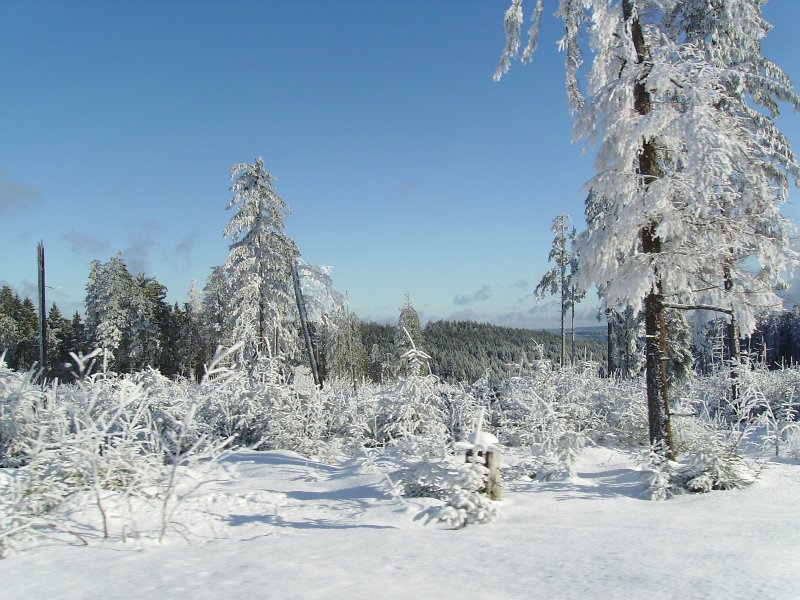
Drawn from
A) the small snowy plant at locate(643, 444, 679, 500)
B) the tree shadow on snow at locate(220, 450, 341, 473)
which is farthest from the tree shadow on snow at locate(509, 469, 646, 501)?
the tree shadow on snow at locate(220, 450, 341, 473)

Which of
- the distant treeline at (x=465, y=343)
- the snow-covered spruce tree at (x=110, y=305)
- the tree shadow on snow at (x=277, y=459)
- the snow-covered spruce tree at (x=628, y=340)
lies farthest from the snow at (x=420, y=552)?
the distant treeline at (x=465, y=343)

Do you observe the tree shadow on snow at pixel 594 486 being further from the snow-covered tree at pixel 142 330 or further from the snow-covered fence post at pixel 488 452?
the snow-covered tree at pixel 142 330

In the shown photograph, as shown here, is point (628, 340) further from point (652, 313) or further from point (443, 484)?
point (443, 484)

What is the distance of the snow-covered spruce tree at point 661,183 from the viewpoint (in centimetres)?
739

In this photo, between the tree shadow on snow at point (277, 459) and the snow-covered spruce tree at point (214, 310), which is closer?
the tree shadow on snow at point (277, 459)

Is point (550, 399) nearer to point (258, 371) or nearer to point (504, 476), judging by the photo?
point (504, 476)

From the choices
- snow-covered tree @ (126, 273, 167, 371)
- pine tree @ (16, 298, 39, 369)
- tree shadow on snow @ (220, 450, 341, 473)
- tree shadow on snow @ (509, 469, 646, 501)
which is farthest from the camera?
pine tree @ (16, 298, 39, 369)

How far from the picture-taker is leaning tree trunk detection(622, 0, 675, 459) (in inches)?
308

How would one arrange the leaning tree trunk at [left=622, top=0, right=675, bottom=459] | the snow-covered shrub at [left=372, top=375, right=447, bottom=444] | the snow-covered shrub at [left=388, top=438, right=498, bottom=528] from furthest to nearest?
the snow-covered shrub at [left=372, top=375, right=447, bottom=444]
the leaning tree trunk at [left=622, top=0, right=675, bottom=459]
the snow-covered shrub at [left=388, top=438, right=498, bottom=528]

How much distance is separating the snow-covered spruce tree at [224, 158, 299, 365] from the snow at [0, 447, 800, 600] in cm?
1735

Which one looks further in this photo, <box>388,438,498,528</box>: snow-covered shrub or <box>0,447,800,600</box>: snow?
<box>388,438,498,528</box>: snow-covered shrub

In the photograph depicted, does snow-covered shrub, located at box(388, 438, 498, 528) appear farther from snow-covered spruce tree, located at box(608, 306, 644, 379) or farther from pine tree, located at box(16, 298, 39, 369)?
pine tree, located at box(16, 298, 39, 369)

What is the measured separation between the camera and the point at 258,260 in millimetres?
23562

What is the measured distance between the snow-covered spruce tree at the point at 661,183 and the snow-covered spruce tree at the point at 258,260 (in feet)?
56.4
